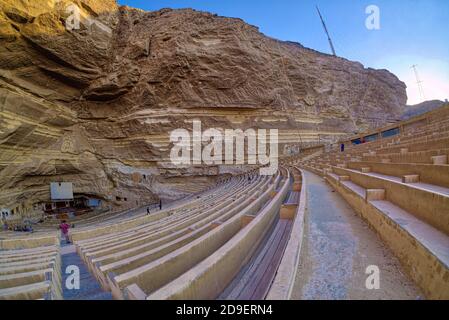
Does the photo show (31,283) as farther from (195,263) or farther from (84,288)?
(195,263)

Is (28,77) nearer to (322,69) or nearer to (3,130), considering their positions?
(3,130)

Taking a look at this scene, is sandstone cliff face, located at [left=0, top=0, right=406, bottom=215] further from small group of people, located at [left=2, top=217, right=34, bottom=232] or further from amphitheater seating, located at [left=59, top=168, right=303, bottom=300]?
amphitheater seating, located at [left=59, top=168, right=303, bottom=300]

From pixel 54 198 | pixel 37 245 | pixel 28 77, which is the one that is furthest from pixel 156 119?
pixel 37 245

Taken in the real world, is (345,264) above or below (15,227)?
above

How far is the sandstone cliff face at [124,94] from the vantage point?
43.3ft

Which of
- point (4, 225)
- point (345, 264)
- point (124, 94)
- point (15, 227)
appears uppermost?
point (124, 94)

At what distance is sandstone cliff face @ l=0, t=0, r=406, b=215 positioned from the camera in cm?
1320

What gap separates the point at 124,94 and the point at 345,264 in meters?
20.3

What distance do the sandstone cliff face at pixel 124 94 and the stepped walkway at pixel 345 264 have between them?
14.2 m

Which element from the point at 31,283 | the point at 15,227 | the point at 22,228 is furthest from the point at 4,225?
the point at 31,283

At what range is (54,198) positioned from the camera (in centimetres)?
1576

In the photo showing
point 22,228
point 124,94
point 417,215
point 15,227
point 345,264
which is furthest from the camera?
point 124,94

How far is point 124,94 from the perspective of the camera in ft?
Result: 59.1

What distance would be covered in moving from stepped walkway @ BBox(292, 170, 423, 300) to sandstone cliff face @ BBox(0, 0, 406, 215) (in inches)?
559
